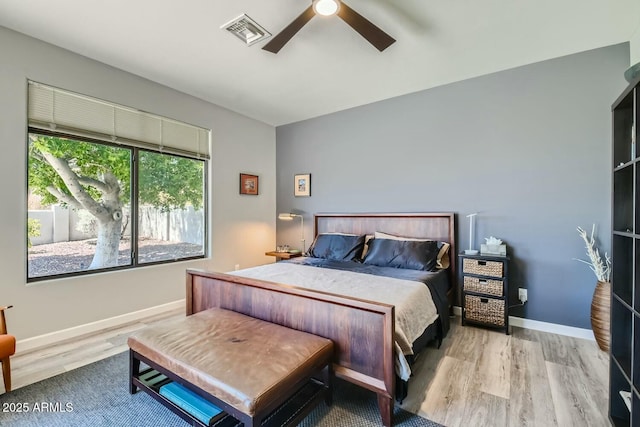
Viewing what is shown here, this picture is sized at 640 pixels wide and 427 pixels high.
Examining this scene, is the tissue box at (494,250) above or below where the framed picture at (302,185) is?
below

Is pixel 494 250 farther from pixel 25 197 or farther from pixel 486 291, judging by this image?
pixel 25 197

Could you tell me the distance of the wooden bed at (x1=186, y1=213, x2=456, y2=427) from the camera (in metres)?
1.65

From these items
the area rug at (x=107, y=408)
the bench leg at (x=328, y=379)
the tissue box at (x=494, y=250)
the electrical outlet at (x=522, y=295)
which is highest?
the tissue box at (x=494, y=250)

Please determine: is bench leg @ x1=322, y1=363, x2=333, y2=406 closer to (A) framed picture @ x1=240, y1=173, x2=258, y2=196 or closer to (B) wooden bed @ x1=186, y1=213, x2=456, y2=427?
(B) wooden bed @ x1=186, y1=213, x2=456, y2=427

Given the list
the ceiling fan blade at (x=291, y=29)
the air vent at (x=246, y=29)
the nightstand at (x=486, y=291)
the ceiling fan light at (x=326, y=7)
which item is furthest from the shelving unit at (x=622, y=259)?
the air vent at (x=246, y=29)

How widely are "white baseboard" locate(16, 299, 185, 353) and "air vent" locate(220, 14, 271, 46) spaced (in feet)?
10.2

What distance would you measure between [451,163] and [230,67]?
9.02ft

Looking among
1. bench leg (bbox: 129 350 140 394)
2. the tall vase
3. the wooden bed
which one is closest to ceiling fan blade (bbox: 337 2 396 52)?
the wooden bed

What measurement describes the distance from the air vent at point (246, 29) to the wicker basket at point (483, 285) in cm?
308

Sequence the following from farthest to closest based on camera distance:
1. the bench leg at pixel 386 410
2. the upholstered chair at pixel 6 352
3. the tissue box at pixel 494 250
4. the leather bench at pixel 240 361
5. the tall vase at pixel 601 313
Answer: the tissue box at pixel 494 250
the tall vase at pixel 601 313
the upholstered chair at pixel 6 352
the bench leg at pixel 386 410
the leather bench at pixel 240 361

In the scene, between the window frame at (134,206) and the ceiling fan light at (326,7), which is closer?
the ceiling fan light at (326,7)

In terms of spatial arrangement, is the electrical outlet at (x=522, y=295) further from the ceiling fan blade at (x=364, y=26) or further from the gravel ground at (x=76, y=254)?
the gravel ground at (x=76, y=254)

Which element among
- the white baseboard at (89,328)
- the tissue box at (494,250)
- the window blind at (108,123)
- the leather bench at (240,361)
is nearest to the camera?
the leather bench at (240,361)

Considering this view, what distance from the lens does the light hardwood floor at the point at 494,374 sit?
176 cm
